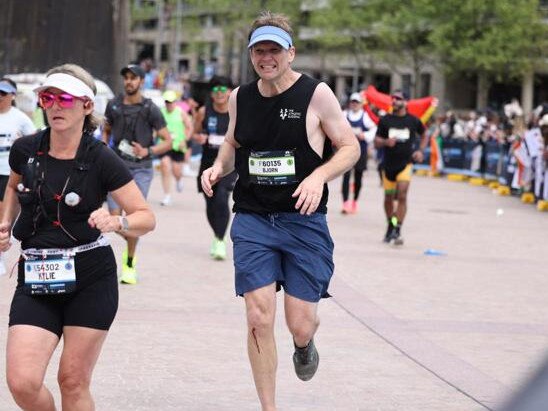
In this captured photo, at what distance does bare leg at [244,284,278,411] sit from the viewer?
20.2 feet

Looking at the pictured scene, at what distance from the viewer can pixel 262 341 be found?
6.17m

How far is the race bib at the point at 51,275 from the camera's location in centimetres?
509

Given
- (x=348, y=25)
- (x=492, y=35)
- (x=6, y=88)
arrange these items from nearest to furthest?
(x=6, y=88) < (x=492, y=35) < (x=348, y=25)

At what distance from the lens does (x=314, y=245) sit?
248 inches

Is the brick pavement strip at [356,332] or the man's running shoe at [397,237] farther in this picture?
the man's running shoe at [397,237]

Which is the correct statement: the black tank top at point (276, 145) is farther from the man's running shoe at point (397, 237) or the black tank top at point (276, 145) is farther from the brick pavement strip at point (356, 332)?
the man's running shoe at point (397, 237)

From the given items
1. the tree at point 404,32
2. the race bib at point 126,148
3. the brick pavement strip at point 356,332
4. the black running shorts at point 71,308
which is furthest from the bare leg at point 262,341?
the tree at point 404,32

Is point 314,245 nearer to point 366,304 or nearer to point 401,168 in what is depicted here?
point 366,304

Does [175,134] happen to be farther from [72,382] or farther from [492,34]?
[492,34]

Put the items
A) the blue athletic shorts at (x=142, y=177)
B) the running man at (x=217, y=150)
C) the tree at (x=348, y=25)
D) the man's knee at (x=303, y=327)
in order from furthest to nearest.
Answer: the tree at (x=348, y=25) < the running man at (x=217, y=150) < the blue athletic shorts at (x=142, y=177) < the man's knee at (x=303, y=327)

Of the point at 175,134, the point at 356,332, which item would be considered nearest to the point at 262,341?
the point at 356,332

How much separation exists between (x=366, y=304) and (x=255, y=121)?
461 centimetres

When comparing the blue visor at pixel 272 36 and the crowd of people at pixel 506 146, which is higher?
the blue visor at pixel 272 36

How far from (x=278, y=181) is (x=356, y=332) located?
127 inches
